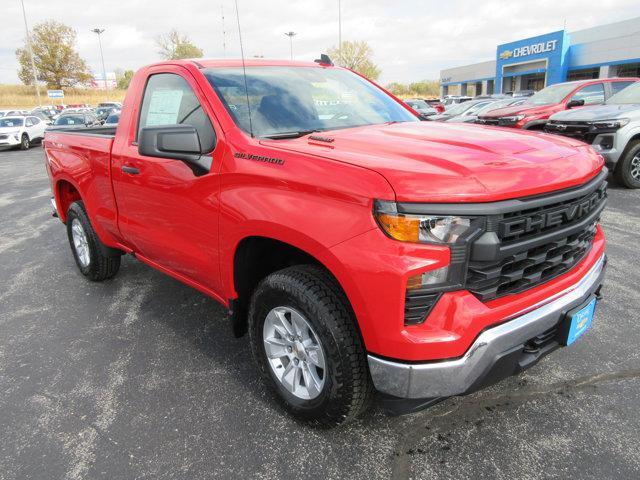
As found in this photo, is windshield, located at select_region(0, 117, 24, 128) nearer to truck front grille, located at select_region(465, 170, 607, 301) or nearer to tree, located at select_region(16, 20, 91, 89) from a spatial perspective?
truck front grille, located at select_region(465, 170, 607, 301)

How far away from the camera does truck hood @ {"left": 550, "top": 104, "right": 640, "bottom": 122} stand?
752 centimetres

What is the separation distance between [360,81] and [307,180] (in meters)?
1.94

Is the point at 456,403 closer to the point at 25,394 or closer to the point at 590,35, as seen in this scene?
the point at 25,394

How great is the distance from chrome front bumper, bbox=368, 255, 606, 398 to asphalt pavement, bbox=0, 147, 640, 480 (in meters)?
0.50

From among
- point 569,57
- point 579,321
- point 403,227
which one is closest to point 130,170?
point 403,227

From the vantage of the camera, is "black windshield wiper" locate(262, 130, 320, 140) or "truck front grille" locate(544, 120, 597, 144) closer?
"black windshield wiper" locate(262, 130, 320, 140)

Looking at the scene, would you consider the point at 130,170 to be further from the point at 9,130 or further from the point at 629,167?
the point at 9,130

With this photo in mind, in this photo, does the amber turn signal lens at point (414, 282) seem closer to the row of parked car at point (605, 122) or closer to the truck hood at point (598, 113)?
the row of parked car at point (605, 122)

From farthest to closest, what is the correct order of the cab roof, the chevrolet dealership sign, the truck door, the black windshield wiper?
the chevrolet dealership sign, the cab roof, the truck door, the black windshield wiper

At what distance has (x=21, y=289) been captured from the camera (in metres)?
4.61

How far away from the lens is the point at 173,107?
3.12 m

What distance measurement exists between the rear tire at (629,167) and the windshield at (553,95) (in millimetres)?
3464

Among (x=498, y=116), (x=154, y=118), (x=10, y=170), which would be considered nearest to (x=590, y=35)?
(x=498, y=116)

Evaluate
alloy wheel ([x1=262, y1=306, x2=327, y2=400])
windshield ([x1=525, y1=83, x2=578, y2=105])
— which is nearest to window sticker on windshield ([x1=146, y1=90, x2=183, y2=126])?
alloy wheel ([x1=262, y1=306, x2=327, y2=400])
